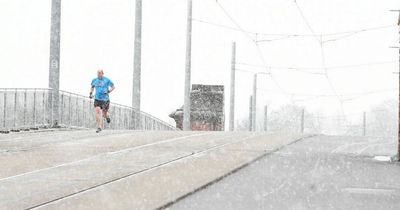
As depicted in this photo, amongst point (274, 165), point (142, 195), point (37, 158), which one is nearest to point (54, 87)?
point (37, 158)

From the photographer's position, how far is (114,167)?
12.1 metres

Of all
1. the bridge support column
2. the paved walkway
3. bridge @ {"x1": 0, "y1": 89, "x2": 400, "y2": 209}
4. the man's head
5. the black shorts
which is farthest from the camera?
the bridge support column

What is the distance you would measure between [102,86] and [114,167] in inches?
392

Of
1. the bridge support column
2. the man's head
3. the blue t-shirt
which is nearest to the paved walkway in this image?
the man's head

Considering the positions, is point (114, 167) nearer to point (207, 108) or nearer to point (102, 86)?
point (102, 86)

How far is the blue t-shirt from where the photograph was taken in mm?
21797

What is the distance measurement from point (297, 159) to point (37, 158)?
4.58 metres

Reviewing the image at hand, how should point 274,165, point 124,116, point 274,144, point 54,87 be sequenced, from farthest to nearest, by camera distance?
point 124,116 → point 54,87 → point 274,144 → point 274,165

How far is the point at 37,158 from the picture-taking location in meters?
13.6

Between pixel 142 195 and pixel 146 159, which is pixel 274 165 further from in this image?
pixel 142 195

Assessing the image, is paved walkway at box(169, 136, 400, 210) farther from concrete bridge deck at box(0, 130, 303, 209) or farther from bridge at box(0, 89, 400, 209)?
concrete bridge deck at box(0, 130, 303, 209)

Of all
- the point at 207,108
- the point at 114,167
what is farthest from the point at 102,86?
the point at 207,108

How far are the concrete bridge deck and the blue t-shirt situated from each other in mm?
2649

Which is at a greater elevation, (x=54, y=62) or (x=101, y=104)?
(x=54, y=62)
